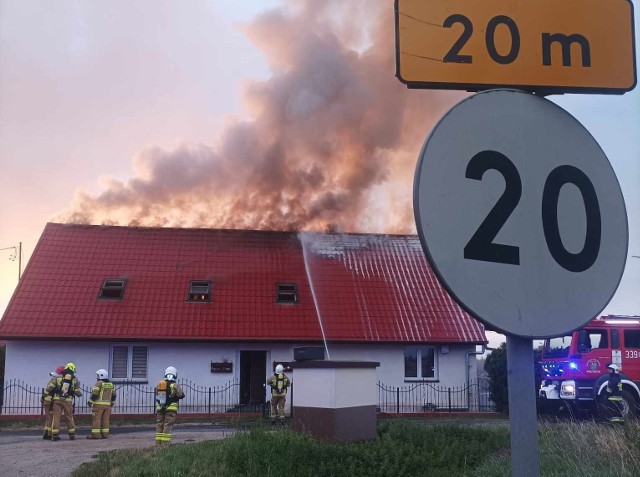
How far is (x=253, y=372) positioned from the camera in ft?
85.8

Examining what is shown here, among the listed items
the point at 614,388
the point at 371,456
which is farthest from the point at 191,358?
the point at 371,456

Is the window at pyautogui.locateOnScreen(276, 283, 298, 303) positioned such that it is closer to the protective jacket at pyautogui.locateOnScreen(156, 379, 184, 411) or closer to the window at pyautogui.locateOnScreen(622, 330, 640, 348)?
the protective jacket at pyautogui.locateOnScreen(156, 379, 184, 411)

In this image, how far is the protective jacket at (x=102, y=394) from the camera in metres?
18.4

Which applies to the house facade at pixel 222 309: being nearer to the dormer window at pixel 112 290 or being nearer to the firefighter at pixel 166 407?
the dormer window at pixel 112 290

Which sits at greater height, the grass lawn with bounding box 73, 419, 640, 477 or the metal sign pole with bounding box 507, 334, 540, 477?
the metal sign pole with bounding box 507, 334, 540, 477

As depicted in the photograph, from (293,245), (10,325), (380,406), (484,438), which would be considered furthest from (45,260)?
(484,438)

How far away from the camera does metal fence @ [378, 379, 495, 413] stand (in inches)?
1003

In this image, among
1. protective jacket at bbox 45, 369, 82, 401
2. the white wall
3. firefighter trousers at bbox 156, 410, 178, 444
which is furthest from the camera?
the white wall

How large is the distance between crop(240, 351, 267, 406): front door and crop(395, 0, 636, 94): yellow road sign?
2385 cm

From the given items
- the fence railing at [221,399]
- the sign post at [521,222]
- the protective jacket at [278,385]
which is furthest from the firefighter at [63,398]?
the sign post at [521,222]

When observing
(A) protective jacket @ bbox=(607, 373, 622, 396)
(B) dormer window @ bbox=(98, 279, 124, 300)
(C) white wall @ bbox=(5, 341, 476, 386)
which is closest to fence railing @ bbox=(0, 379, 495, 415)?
(C) white wall @ bbox=(5, 341, 476, 386)

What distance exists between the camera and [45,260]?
27.3m

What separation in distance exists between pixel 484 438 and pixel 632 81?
1180 centimetres

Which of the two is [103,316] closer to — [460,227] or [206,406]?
[206,406]
